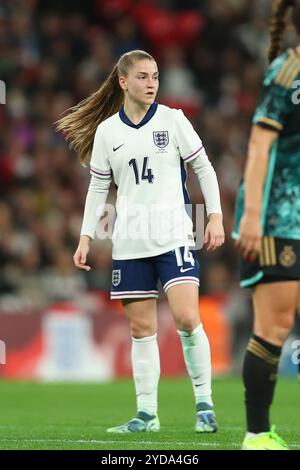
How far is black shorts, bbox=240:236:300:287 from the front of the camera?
5.36 meters

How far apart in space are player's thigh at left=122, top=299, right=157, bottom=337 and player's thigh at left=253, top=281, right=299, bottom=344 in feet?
6.13

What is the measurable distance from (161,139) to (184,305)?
1.00 metres

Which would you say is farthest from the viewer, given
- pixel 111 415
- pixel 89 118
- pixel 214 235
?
pixel 111 415

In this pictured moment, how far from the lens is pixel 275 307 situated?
17.6ft

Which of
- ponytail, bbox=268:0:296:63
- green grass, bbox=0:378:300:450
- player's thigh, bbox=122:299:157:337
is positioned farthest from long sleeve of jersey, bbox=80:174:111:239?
ponytail, bbox=268:0:296:63

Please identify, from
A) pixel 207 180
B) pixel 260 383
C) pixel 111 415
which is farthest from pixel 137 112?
pixel 111 415

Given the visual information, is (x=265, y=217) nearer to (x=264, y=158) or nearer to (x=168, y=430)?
(x=264, y=158)

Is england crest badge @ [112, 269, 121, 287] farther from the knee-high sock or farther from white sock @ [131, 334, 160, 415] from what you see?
the knee-high sock

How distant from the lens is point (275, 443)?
5.41 meters

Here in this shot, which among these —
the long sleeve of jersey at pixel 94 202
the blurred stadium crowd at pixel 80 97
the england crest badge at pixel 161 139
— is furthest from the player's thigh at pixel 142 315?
the blurred stadium crowd at pixel 80 97

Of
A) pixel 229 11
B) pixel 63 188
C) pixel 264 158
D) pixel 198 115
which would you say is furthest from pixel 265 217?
pixel 229 11

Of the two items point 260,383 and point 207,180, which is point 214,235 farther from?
point 260,383

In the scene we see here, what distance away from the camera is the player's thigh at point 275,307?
211 inches

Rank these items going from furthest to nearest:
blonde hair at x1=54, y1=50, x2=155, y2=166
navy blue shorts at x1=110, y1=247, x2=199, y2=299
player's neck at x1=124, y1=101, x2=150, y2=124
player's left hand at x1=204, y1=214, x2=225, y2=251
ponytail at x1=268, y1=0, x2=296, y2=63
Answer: blonde hair at x1=54, y1=50, x2=155, y2=166 → player's neck at x1=124, y1=101, x2=150, y2=124 → navy blue shorts at x1=110, y1=247, x2=199, y2=299 → player's left hand at x1=204, y1=214, x2=225, y2=251 → ponytail at x1=268, y1=0, x2=296, y2=63
